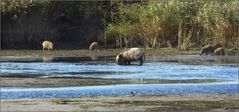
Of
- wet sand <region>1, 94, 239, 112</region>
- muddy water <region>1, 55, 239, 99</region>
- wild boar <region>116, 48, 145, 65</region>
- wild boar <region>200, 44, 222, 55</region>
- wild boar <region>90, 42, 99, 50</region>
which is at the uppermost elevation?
wild boar <region>90, 42, 99, 50</region>

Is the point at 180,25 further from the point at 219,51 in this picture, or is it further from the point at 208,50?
the point at 219,51

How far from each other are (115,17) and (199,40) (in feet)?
19.3

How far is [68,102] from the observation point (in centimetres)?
1334

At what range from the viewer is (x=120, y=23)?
121ft

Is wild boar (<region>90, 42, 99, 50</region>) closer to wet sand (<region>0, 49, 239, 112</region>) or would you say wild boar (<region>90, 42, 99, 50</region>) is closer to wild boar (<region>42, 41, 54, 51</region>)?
wild boar (<region>42, 41, 54, 51</region>)

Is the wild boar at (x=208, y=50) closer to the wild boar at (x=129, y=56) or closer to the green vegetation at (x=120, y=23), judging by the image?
the green vegetation at (x=120, y=23)

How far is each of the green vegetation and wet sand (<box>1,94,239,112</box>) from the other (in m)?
18.5

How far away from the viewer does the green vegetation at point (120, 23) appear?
33781mm

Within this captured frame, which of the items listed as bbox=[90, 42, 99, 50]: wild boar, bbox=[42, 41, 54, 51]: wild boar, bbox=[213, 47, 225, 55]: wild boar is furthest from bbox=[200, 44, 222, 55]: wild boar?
bbox=[42, 41, 54, 51]: wild boar

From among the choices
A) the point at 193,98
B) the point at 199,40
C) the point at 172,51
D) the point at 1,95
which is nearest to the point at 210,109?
the point at 193,98

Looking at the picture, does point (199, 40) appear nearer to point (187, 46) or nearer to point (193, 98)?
point (187, 46)

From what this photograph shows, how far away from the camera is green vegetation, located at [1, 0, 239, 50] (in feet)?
111

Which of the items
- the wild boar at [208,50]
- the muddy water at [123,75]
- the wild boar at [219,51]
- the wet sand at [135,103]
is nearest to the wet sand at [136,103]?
the wet sand at [135,103]

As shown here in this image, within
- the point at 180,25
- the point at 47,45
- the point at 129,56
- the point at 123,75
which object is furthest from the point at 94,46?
the point at 123,75
